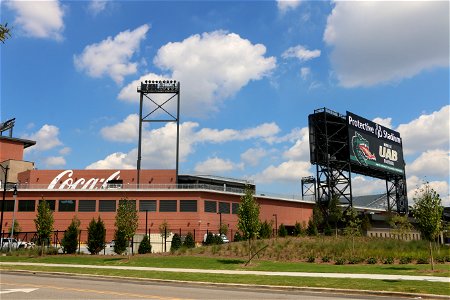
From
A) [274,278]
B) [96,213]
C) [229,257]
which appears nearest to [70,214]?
[96,213]

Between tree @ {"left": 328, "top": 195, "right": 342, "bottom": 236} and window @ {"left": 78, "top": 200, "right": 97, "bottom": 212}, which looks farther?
window @ {"left": 78, "top": 200, "right": 97, "bottom": 212}

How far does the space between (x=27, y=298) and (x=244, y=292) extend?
744 centimetres

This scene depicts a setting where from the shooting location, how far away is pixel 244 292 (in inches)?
653

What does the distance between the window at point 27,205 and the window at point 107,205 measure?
32.9 ft

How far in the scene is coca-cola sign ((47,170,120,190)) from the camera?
71.9 meters

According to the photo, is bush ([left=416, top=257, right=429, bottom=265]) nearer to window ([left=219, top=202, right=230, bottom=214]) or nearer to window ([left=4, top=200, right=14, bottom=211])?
window ([left=219, top=202, right=230, bottom=214])

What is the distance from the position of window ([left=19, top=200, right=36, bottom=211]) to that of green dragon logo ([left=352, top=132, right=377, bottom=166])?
4891cm

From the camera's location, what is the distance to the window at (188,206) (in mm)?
63625

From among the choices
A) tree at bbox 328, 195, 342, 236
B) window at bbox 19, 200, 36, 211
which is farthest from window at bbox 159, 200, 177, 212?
tree at bbox 328, 195, 342, 236

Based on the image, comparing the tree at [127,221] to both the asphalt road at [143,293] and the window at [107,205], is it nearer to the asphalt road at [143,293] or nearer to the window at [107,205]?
the asphalt road at [143,293]

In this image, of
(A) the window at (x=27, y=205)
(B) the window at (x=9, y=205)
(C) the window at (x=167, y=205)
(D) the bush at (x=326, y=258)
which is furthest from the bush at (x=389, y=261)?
(B) the window at (x=9, y=205)

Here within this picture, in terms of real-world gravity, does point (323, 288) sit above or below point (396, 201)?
below

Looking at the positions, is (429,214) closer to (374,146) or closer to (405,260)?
(405,260)

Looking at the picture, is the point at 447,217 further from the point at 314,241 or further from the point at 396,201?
→ the point at 314,241
